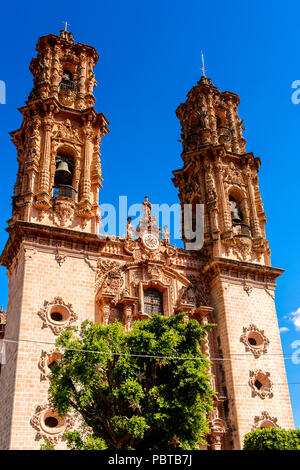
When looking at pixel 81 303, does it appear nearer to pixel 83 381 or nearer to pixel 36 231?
pixel 36 231

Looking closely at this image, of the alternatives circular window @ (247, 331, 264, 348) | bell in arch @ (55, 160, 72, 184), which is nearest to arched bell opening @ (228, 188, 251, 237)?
circular window @ (247, 331, 264, 348)

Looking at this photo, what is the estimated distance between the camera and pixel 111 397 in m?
17.9

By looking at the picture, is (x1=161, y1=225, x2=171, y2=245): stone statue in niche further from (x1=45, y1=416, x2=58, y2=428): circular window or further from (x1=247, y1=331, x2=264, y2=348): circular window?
(x1=45, y1=416, x2=58, y2=428): circular window

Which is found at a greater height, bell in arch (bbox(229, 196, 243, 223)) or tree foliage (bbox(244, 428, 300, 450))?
bell in arch (bbox(229, 196, 243, 223))

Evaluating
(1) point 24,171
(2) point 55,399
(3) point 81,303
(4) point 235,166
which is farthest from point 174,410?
(4) point 235,166

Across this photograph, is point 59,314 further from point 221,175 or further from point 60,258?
point 221,175

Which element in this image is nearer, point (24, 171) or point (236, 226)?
point (24, 171)

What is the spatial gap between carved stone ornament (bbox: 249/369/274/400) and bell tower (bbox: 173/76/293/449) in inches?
1.8

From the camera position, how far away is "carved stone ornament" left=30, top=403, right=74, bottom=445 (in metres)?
20.1

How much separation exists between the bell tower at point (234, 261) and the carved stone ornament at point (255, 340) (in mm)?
50

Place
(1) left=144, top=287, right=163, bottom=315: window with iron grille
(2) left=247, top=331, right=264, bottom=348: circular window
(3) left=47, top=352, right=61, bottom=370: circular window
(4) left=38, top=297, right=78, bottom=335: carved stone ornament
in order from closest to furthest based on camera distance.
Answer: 1. (3) left=47, top=352, right=61, bottom=370: circular window
2. (4) left=38, top=297, right=78, bottom=335: carved stone ornament
3. (1) left=144, top=287, right=163, bottom=315: window with iron grille
4. (2) left=247, top=331, right=264, bottom=348: circular window

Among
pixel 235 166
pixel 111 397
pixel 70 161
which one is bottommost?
pixel 111 397
